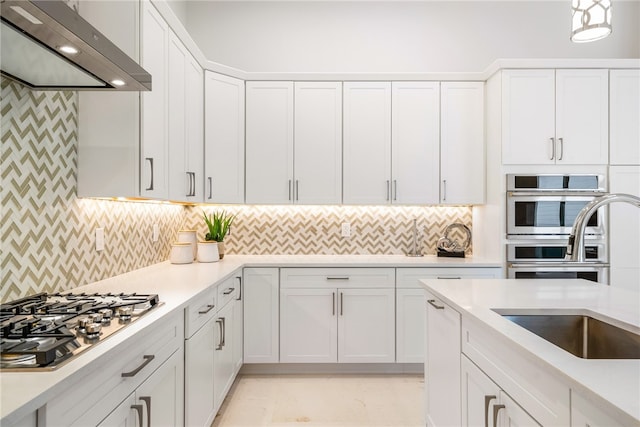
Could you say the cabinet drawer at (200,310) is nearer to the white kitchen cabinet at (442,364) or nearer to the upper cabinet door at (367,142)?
the white kitchen cabinet at (442,364)

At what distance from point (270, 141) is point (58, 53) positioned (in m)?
2.17

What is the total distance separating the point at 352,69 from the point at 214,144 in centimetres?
153

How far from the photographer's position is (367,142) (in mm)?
3498

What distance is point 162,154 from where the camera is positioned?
242 cm

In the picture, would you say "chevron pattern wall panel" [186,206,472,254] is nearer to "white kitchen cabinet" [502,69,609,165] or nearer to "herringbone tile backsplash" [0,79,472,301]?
"herringbone tile backsplash" [0,79,472,301]

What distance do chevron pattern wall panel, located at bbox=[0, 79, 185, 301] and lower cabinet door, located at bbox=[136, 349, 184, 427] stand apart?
2.39 feet

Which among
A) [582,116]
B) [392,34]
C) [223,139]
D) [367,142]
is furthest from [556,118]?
[223,139]

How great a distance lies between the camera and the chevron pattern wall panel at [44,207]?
1673 millimetres

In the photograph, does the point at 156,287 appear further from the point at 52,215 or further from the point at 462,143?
the point at 462,143

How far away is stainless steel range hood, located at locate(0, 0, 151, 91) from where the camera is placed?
1.14 meters

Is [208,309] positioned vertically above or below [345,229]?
below

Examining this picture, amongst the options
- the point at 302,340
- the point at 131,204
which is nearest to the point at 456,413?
the point at 302,340

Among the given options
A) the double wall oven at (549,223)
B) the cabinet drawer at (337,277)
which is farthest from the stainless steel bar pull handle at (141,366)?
the double wall oven at (549,223)

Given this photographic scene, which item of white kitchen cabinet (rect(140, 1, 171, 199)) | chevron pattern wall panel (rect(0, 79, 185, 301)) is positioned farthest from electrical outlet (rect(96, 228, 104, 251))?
white kitchen cabinet (rect(140, 1, 171, 199))
